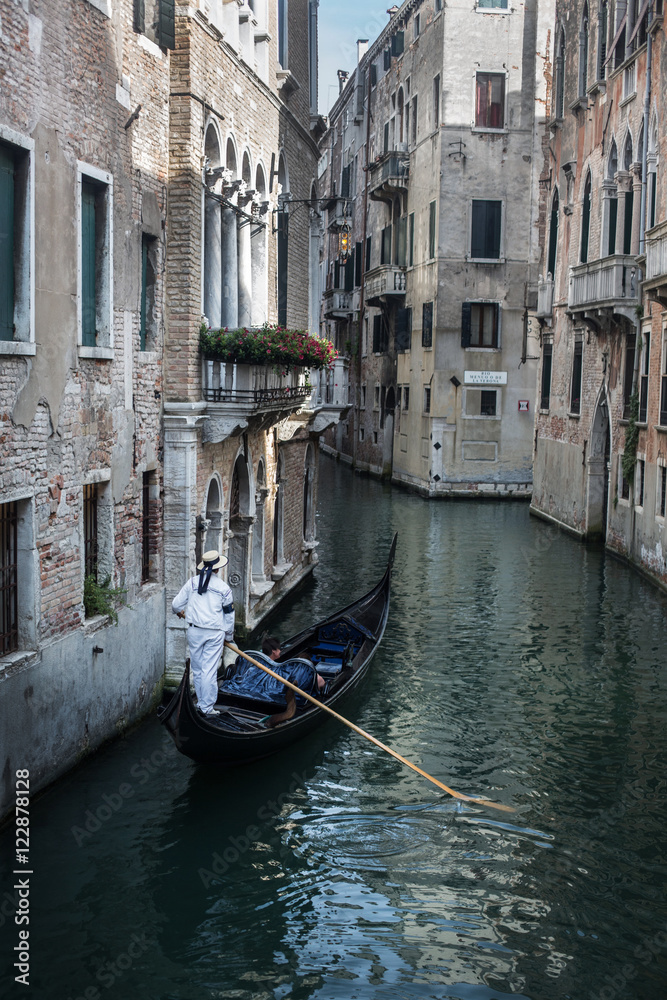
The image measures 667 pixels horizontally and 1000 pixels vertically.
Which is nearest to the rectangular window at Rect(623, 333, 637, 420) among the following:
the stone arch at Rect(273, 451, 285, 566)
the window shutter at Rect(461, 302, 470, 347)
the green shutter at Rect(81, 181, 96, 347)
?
the stone arch at Rect(273, 451, 285, 566)

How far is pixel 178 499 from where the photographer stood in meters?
9.82

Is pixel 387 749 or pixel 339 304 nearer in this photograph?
pixel 387 749

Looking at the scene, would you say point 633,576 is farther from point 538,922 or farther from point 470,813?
point 538,922

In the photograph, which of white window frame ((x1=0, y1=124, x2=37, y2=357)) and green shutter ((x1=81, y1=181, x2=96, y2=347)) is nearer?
white window frame ((x1=0, y1=124, x2=37, y2=357))

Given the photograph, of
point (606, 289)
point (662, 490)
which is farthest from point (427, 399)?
point (662, 490)

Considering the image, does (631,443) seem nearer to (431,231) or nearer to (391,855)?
(431,231)

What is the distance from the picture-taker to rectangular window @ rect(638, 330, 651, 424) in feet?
56.6

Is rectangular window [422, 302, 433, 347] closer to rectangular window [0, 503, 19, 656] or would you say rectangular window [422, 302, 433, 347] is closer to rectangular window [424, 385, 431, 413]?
rectangular window [424, 385, 431, 413]

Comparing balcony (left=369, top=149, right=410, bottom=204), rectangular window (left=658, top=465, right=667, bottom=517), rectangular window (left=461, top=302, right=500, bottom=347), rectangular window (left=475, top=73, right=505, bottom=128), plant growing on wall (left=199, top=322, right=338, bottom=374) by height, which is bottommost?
rectangular window (left=658, top=465, right=667, bottom=517)

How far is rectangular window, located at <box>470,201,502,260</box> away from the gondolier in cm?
2021

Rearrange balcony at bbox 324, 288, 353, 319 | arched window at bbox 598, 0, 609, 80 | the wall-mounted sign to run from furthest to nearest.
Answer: balcony at bbox 324, 288, 353, 319, the wall-mounted sign, arched window at bbox 598, 0, 609, 80

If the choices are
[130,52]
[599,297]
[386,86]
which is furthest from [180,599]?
[386,86]

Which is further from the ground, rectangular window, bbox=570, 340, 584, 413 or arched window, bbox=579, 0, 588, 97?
arched window, bbox=579, 0, 588, 97

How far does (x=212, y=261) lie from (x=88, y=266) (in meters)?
2.92
